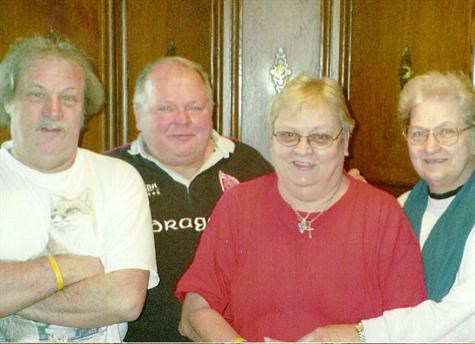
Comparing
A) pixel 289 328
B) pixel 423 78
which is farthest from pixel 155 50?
pixel 289 328

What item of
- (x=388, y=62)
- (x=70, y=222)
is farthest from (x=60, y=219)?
(x=388, y=62)

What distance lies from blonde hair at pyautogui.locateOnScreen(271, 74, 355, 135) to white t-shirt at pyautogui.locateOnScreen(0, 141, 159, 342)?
0.47 m

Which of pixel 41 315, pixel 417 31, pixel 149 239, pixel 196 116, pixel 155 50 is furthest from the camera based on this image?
pixel 155 50

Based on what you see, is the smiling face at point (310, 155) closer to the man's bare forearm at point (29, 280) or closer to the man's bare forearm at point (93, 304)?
the man's bare forearm at point (93, 304)

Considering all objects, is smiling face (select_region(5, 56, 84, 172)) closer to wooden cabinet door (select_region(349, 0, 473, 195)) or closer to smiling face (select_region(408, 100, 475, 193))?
smiling face (select_region(408, 100, 475, 193))

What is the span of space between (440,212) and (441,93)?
13.0 inches

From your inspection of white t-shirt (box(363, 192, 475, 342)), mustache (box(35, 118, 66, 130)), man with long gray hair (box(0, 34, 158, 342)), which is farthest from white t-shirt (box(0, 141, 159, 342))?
white t-shirt (box(363, 192, 475, 342))

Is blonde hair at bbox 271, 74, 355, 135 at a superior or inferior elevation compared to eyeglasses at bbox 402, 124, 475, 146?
superior

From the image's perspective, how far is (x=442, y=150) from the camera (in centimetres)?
175

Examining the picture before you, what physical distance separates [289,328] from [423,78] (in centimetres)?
78

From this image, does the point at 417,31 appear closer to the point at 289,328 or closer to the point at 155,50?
the point at 155,50

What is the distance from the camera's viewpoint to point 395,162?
8.46ft

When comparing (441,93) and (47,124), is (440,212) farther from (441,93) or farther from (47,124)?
(47,124)

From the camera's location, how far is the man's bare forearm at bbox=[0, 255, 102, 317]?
1537 millimetres
